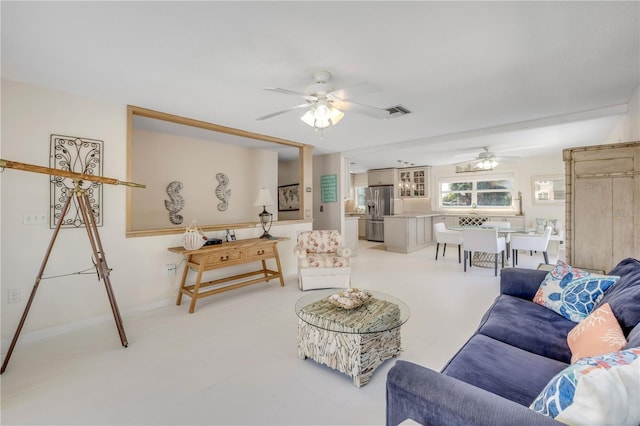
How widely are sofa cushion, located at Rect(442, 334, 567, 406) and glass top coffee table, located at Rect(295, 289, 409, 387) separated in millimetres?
529

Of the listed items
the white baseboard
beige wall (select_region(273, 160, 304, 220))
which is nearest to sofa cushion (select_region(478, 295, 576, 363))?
the white baseboard

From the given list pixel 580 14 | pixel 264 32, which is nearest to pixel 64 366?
pixel 264 32

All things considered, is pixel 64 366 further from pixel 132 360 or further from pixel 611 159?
pixel 611 159

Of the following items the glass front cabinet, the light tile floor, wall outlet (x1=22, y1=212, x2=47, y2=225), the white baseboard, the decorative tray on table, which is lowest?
the light tile floor

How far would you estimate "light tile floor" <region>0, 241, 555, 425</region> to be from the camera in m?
1.65

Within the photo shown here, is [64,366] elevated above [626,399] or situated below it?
below

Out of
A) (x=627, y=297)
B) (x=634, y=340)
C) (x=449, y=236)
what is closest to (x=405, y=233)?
(x=449, y=236)

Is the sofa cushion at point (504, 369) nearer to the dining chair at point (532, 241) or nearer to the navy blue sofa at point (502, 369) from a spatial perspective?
the navy blue sofa at point (502, 369)

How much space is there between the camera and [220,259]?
136 inches

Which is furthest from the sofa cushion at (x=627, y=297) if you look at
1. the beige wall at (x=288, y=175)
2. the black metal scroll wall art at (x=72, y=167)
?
the beige wall at (x=288, y=175)

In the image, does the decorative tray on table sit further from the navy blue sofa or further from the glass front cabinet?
the glass front cabinet

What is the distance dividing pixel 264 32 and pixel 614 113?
158 inches

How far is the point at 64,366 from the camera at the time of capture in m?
2.14

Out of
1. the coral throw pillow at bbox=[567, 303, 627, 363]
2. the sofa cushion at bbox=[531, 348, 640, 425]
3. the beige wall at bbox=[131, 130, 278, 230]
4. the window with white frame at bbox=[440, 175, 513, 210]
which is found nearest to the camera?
the sofa cushion at bbox=[531, 348, 640, 425]
